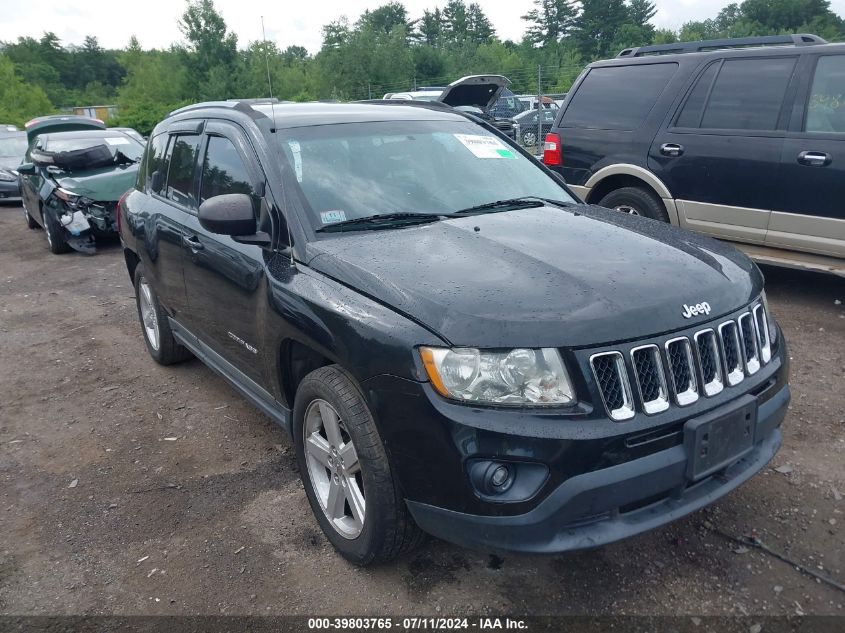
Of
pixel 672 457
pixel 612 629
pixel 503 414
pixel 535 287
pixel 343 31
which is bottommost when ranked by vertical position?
pixel 612 629

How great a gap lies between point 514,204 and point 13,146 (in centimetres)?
1659

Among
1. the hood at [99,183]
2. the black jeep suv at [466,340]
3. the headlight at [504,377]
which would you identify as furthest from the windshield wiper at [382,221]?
the hood at [99,183]

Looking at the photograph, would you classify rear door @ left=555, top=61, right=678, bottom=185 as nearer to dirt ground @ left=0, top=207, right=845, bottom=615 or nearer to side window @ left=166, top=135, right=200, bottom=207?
dirt ground @ left=0, top=207, right=845, bottom=615

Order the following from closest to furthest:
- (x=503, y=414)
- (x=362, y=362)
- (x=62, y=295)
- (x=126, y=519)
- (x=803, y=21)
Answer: (x=503, y=414) → (x=362, y=362) → (x=126, y=519) → (x=62, y=295) → (x=803, y=21)

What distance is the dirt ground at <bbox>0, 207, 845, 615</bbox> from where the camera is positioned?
261 cm

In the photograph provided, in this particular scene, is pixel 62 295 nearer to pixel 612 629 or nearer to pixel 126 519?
pixel 126 519

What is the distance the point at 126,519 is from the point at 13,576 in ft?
1.67

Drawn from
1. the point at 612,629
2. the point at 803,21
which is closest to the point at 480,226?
the point at 612,629

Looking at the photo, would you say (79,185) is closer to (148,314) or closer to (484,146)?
(148,314)

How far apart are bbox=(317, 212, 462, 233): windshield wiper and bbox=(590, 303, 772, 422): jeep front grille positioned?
1.23 m

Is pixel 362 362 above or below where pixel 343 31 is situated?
below

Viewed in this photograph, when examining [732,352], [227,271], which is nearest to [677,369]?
[732,352]

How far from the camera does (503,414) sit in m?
2.17

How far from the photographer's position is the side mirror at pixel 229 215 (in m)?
2.96
